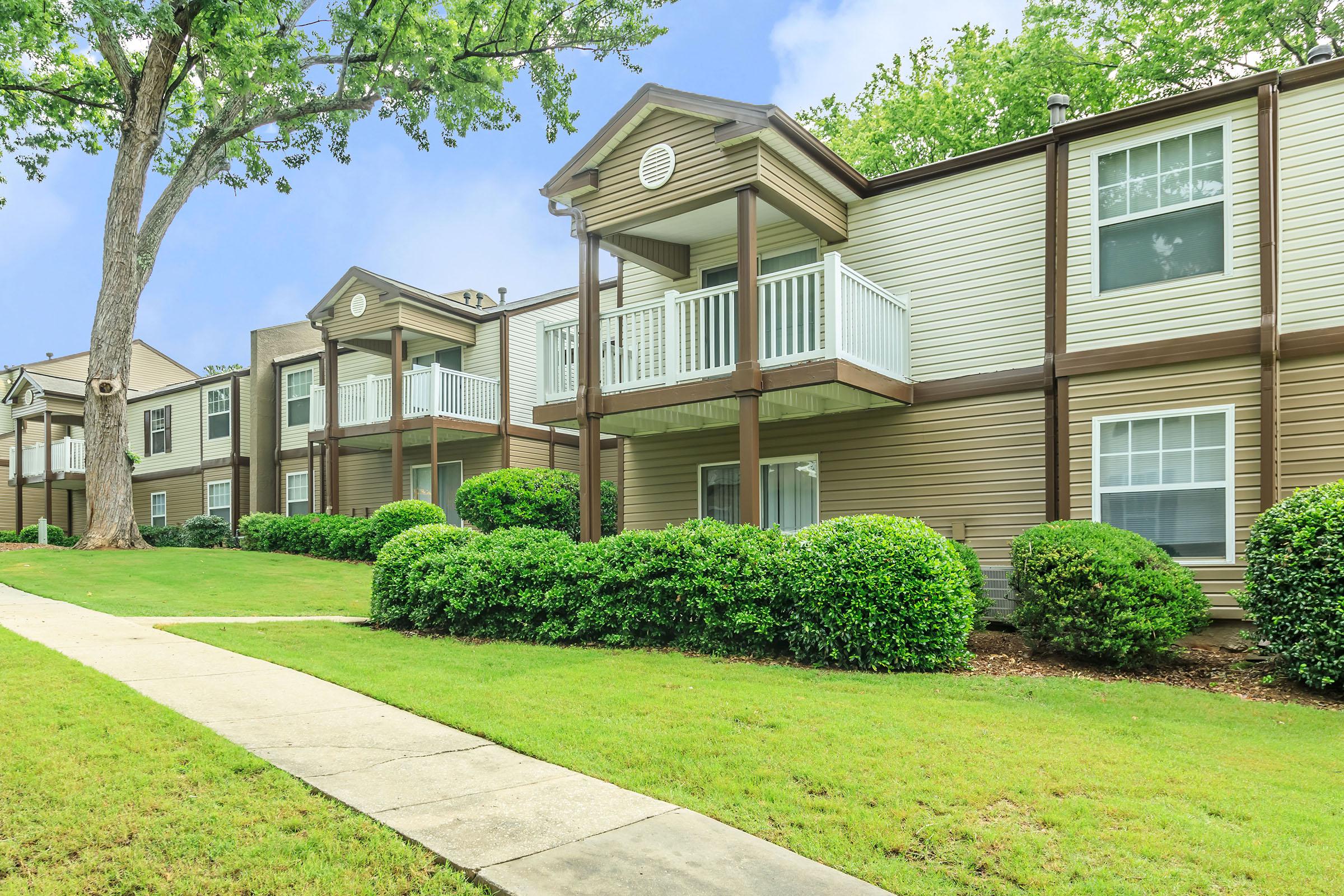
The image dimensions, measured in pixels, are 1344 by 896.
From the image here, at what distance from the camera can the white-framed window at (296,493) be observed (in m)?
26.0

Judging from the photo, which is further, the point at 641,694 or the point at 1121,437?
the point at 1121,437

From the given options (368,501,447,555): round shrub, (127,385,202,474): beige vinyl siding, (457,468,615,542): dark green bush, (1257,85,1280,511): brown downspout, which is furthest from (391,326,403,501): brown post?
(1257,85,1280,511): brown downspout

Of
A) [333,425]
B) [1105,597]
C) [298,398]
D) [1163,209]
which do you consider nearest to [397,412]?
[333,425]

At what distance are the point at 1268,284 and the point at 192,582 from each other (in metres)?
15.1

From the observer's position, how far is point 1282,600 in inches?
282

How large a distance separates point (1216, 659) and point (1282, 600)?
150 centimetres

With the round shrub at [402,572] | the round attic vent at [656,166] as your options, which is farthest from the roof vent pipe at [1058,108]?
the round shrub at [402,572]

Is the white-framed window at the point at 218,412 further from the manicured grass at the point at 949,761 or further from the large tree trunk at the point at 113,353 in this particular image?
the manicured grass at the point at 949,761

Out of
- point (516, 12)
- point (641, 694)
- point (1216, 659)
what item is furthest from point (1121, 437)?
point (516, 12)

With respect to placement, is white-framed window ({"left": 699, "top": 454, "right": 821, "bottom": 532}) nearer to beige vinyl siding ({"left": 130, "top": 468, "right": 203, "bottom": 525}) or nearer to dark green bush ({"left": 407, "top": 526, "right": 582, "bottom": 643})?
dark green bush ({"left": 407, "top": 526, "right": 582, "bottom": 643})

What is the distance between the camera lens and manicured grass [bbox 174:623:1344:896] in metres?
3.62

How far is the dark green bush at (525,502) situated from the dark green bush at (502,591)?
6.17 m

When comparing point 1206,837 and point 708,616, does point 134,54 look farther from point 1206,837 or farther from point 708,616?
point 1206,837

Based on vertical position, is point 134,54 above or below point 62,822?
above
